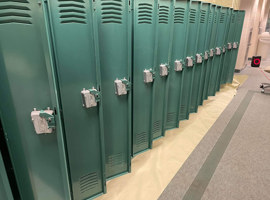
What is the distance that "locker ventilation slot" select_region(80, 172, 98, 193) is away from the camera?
1685 millimetres

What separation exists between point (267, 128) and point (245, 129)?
40cm

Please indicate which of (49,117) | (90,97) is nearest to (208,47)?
(90,97)

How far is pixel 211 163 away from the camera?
2283 mm

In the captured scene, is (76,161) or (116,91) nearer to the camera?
(76,161)

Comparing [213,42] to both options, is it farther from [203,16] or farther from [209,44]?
[203,16]

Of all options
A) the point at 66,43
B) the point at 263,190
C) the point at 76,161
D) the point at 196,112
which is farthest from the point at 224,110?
the point at 66,43

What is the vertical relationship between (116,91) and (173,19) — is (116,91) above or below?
below

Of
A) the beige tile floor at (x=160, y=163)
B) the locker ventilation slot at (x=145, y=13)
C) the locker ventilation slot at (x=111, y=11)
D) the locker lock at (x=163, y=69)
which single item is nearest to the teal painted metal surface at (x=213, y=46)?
the beige tile floor at (x=160, y=163)

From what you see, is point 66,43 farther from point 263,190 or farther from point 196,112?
point 196,112

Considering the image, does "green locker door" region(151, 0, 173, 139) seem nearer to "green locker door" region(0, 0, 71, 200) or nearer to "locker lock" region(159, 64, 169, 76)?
"locker lock" region(159, 64, 169, 76)

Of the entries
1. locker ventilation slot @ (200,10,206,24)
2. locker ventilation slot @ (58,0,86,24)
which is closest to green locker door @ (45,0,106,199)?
locker ventilation slot @ (58,0,86,24)

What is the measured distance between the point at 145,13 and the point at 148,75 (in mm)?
648

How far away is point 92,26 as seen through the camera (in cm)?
134

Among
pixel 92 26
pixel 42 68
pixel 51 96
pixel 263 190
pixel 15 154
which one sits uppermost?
pixel 92 26
